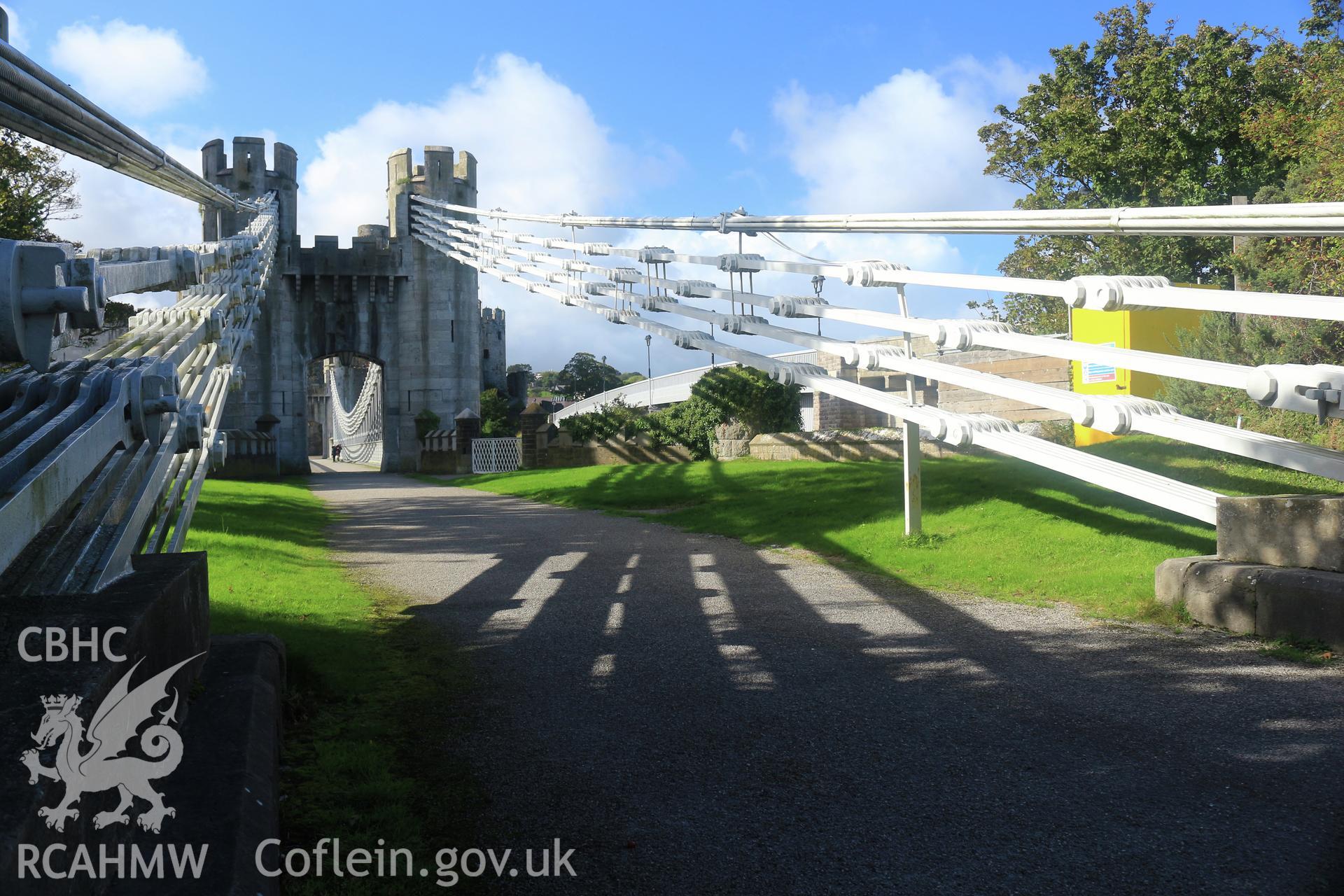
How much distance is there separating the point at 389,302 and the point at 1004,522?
30071 millimetres

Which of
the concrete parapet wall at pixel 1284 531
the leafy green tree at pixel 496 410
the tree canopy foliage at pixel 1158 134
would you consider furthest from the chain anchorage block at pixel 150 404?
the leafy green tree at pixel 496 410

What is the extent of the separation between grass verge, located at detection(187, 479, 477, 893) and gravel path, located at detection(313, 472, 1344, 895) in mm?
185

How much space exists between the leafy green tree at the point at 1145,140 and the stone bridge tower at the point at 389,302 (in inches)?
726

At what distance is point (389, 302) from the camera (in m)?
35.9

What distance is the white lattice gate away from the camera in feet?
98.4

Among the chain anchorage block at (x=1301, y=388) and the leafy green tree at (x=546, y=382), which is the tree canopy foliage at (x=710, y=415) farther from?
the leafy green tree at (x=546, y=382)

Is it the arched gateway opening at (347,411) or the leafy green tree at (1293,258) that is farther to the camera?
the arched gateway opening at (347,411)

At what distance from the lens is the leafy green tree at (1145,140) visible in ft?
92.9

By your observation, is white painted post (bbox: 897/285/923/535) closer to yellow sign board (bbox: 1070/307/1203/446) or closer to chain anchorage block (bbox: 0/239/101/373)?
chain anchorage block (bbox: 0/239/101/373)

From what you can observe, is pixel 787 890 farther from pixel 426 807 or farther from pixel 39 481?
pixel 39 481

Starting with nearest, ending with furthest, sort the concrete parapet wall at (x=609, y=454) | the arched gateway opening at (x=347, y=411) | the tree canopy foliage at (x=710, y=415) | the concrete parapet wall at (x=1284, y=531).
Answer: the concrete parapet wall at (x=1284, y=531)
the tree canopy foliage at (x=710, y=415)
the concrete parapet wall at (x=609, y=454)
the arched gateway opening at (x=347, y=411)

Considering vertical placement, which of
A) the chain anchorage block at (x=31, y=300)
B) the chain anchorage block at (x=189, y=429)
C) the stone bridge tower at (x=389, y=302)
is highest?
the stone bridge tower at (x=389, y=302)

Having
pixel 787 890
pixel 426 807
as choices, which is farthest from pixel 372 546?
pixel 787 890

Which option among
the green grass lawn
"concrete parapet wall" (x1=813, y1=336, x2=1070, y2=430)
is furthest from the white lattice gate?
the green grass lawn
